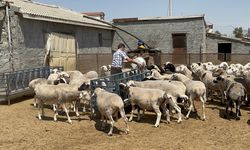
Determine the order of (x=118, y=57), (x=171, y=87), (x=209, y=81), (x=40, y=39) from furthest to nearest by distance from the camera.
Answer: (x=40, y=39) < (x=209, y=81) < (x=118, y=57) < (x=171, y=87)

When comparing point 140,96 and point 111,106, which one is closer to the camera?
point 111,106

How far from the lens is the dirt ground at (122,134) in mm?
7676

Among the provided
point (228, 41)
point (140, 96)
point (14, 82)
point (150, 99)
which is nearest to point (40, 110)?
point (14, 82)

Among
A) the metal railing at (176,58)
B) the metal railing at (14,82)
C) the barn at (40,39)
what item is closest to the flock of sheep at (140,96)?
the metal railing at (14,82)

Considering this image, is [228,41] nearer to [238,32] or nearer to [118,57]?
[118,57]

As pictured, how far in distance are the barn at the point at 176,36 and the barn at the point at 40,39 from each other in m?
3.64

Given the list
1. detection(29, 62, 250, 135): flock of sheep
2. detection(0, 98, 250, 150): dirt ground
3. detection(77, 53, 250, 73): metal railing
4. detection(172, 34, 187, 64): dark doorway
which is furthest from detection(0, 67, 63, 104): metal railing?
detection(172, 34, 187, 64): dark doorway

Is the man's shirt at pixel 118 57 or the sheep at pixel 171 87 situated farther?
the man's shirt at pixel 118 57

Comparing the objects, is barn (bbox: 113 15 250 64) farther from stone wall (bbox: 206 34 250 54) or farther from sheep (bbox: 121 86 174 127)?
sheep (bbox: 121 86 174 127)

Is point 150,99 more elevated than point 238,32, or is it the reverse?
point 238,32

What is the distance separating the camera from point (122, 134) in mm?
8438

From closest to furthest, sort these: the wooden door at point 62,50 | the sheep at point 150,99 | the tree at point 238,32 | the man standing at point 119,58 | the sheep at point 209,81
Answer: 1. the sheep at point 150,99
2. the man standing at point 119,58
3. the sheep at point 209,81
4. the wooden door at point 62,50
5. the tree at point 238,32

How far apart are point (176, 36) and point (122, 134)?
17.4 meters

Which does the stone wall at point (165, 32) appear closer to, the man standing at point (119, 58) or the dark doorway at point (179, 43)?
the dark doorway at point (179, 43)
